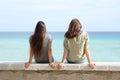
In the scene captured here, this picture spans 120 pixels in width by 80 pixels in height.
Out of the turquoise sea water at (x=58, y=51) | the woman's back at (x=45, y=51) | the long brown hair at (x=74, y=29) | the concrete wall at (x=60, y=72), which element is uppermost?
the long brown hair at (x=74, y=29)

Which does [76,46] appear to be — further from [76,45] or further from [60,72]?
[60,72]

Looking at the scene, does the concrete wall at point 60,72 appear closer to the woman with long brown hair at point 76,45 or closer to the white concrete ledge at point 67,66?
the white concrete ledge at point 67,66

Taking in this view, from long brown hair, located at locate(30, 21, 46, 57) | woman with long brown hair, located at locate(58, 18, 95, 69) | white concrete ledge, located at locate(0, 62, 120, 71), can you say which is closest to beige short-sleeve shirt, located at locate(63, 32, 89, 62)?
woman with long brown hair, located at locate(58, 18, 95, 69)

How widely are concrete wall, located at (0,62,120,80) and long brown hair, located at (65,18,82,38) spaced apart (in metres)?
0.48

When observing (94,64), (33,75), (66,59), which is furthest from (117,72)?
→ (33,75)

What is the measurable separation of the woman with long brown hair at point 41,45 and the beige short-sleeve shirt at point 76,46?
270 mm

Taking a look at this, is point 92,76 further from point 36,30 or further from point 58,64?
point 36,30

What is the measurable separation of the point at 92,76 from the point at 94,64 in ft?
0.68

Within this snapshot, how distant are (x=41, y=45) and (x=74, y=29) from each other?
59 centimetres

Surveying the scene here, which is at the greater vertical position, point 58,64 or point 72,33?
point 72,33

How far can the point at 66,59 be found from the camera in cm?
724

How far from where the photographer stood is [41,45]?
7.11 metres

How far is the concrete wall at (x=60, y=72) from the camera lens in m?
6.93

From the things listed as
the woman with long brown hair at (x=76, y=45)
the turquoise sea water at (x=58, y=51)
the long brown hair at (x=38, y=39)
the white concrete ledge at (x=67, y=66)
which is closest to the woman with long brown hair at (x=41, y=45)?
the long brown hair at (x=38, y=39)
